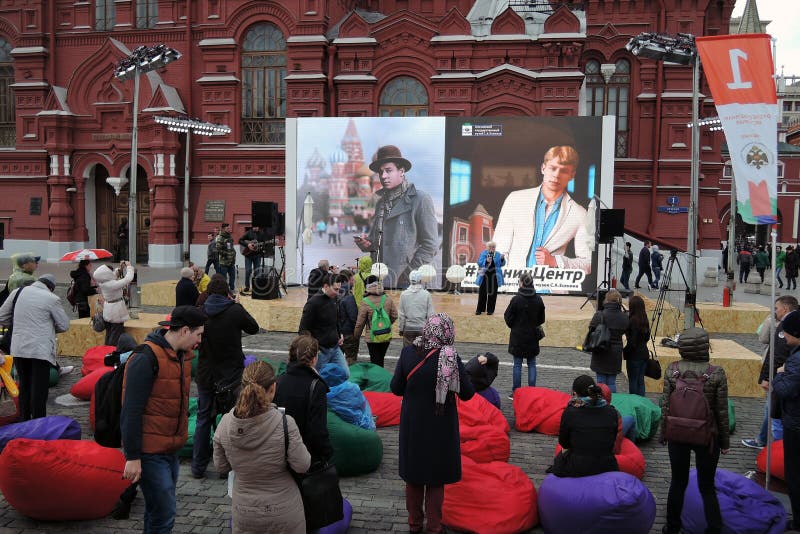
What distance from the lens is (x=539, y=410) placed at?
7.65 m

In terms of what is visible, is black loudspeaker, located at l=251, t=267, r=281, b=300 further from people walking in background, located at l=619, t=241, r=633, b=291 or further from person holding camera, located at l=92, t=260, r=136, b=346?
people walking in background, located at l=619, t=241, r=633, b=291

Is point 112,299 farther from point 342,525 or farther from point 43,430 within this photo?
point 342,525

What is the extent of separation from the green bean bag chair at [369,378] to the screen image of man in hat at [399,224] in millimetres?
9892

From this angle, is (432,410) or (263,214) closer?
(432,410)

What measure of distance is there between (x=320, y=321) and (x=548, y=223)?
37.9 feet

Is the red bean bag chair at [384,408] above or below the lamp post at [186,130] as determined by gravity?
below

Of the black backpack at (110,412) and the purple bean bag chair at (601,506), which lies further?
the purple bean bag chair at (601,506)

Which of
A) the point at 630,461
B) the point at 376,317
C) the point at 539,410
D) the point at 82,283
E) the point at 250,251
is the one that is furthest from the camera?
the point at 250,251

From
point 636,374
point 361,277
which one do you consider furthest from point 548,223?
point 636,374

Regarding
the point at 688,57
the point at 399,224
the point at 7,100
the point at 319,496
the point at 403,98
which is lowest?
the point at 319,496

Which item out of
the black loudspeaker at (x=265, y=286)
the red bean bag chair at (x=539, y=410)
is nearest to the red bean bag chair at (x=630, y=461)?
the red bean bag chair at (x=539, y=410)

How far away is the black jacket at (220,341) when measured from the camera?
611 cm

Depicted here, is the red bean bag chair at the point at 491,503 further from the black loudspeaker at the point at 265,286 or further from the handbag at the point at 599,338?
the black loudspeaker at the point at 265,286

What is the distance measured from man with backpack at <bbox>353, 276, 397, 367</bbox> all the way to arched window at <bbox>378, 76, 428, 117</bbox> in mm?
16886
